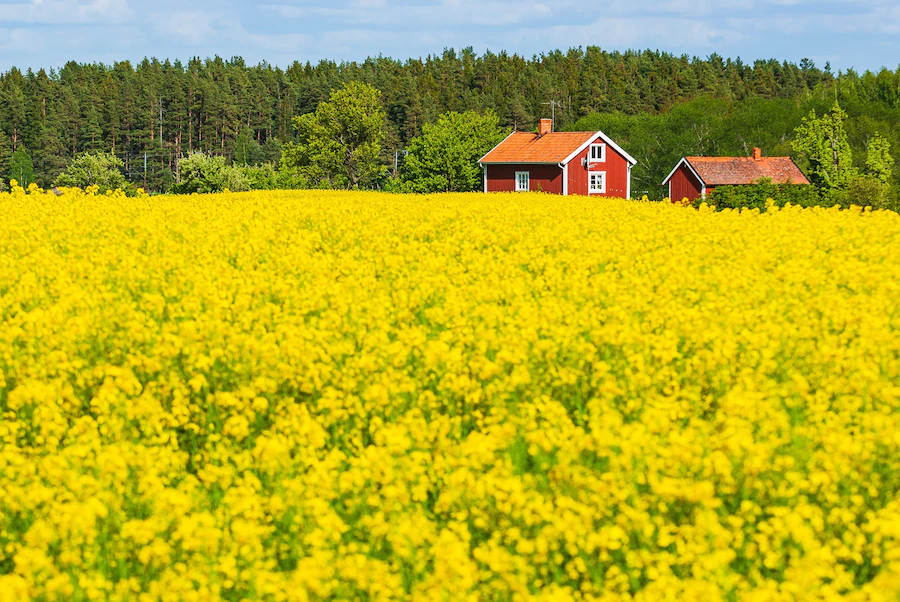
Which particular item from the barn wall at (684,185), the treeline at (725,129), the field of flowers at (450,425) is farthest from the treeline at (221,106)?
the field of flowers at (450,425)

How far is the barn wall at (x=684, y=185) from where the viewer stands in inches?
2864

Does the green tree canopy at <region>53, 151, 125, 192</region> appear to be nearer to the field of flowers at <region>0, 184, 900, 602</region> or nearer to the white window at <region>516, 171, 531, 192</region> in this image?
the white window at <region>516, 171, 531, 192</region>

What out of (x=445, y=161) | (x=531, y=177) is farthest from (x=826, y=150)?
(x=445, y=161)

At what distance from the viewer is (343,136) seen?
89000mm

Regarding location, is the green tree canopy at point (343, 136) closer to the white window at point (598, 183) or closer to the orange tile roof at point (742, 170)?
the white window at point (598, 183)

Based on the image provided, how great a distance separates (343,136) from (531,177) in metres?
26.4

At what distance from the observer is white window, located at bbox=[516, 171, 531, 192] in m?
70.4

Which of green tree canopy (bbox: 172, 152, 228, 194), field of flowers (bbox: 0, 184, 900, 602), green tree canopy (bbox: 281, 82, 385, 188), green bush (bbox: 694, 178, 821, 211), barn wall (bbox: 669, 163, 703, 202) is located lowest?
field of flowers (bbox: 0, 184, 900, 602)

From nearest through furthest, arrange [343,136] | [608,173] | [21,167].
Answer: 1. [608,173]
2. [343,136]
3. [21,167]

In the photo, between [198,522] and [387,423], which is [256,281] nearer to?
[387,423]

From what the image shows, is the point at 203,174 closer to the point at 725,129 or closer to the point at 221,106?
the point at 725,129

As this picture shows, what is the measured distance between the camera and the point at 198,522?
19.2 feet

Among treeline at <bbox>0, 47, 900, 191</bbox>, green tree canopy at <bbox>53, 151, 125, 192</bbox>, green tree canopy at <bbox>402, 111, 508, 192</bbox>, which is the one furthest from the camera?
treeline at <bbox>0, 47, 900, 191</bbox>

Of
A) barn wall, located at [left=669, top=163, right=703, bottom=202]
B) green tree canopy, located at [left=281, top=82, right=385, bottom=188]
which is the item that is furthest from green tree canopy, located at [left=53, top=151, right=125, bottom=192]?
barn wall, located at [left=669, top=163, right=703, bottom=202]
